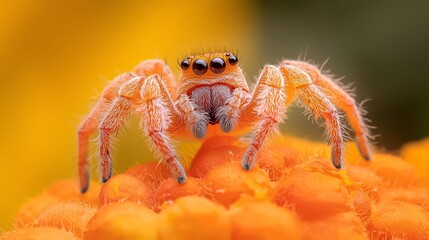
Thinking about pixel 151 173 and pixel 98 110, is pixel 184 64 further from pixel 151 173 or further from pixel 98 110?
pixel 151 173

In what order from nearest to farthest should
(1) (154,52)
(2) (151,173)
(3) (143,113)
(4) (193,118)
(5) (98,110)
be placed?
(2) (151,173), (3) (143,113), (4) (193,118), (5) (98,110), (1) (154,52)

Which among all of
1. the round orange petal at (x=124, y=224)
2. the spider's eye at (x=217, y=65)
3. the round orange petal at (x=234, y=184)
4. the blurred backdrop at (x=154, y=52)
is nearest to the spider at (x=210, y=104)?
the spider's eye at (x=217, y=65)

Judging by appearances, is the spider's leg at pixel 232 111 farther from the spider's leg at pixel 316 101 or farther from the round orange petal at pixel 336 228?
the round orange petal at pixel 336 228

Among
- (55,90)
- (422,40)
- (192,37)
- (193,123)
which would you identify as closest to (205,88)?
(193,123)

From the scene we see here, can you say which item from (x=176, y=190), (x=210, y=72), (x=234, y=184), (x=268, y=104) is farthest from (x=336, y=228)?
A: (x=210, y=72)

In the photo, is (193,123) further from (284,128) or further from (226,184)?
(284,128)

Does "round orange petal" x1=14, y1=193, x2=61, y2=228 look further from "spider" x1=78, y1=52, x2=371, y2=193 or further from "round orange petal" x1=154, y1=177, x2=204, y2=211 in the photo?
"round orange petal" x1=154, y1=177, x2=204, y2=211

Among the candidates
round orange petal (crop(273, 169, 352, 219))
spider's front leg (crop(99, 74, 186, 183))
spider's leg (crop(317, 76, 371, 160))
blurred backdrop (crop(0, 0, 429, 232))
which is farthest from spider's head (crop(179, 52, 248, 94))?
blurred backdrop (crop(0, 0, 429, 232))
